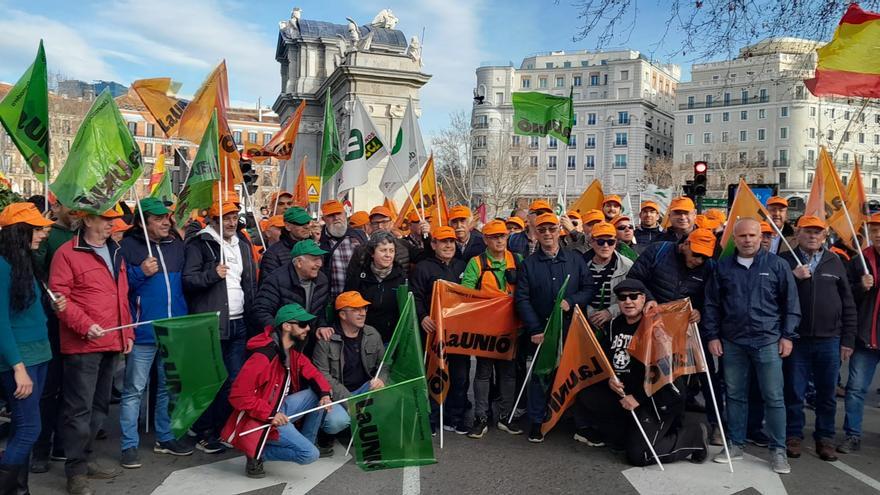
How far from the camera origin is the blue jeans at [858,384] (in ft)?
22.0

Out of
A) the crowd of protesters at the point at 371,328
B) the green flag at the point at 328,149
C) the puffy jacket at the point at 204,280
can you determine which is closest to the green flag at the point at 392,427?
the crowd of protesters at the point at 371,328

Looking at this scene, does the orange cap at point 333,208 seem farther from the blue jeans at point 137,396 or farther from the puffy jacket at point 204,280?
the blue jeans at point 137,396

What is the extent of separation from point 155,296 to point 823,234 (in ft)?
19.8

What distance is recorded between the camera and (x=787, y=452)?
643 centimetres

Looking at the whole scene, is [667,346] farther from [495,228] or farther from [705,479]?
[495,228]

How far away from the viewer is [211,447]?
6.46 metres

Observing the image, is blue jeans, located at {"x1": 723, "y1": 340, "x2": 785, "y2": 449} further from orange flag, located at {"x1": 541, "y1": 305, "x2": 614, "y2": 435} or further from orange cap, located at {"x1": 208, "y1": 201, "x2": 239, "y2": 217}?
orange cap, located at {"x1": 208, "y1": 201, "x2": 239, "y2": 217}

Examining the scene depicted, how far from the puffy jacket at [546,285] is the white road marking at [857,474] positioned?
2.52 meters

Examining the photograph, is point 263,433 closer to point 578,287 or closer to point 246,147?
point 578,287

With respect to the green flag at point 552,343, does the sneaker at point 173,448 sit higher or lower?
lower

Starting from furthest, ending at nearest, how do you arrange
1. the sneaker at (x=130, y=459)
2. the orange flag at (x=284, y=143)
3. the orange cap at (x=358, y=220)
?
the orange flag at (x=284, y=143)
the orange cap at (x=358, y=220)
the sneaker at (x=130, y=459)

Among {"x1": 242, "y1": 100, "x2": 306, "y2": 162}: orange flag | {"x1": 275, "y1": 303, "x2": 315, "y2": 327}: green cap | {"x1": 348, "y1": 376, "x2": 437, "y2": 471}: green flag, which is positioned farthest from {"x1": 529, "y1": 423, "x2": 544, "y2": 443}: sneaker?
{"x1": 242, "y1": 100, "x2": 306, "y2": 162}: orange flag

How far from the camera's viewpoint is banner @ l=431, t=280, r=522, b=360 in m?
7.02

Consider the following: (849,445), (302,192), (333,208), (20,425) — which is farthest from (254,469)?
(302,192)
